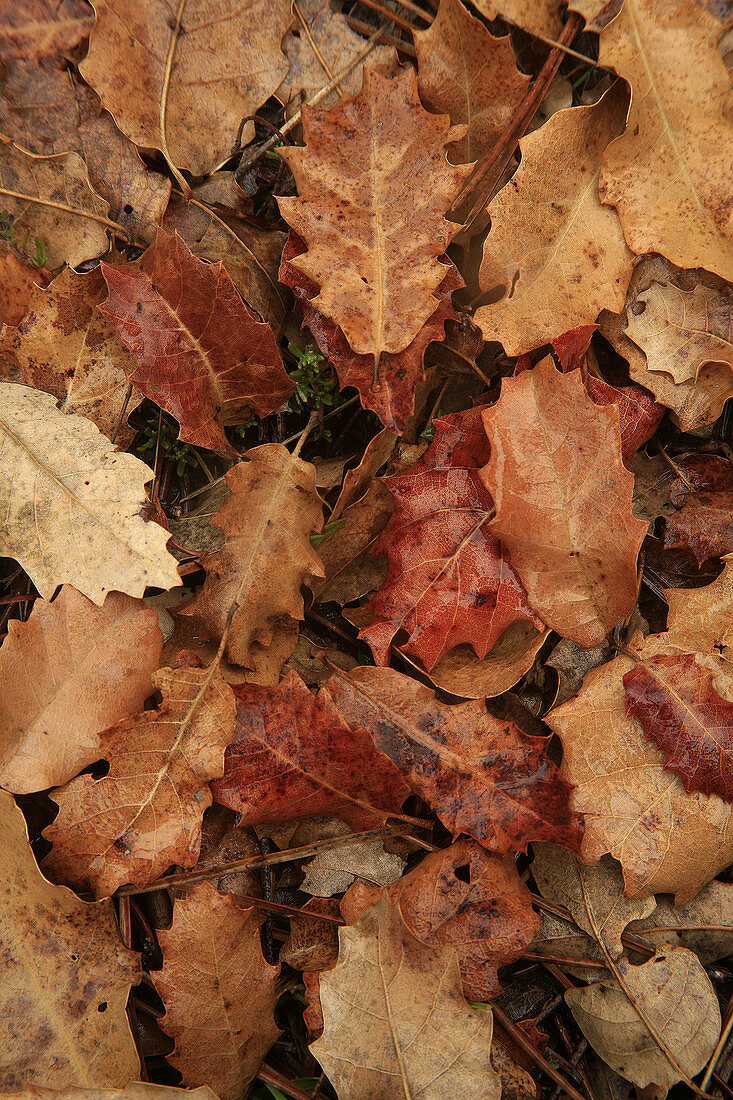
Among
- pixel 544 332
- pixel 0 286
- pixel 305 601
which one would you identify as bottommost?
pixel 305 601

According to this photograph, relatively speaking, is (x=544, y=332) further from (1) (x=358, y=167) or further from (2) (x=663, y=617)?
(2) (x=663, y=617)

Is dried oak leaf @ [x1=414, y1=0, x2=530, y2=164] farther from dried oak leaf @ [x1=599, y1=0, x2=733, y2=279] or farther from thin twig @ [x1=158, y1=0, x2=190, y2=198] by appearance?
thin twig @ [x1=158, y1=0, x2=190, y2=198]

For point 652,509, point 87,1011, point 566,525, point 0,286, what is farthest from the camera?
point 652,509

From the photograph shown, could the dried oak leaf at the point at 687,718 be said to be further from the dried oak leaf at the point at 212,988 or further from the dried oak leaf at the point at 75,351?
the dried oak leaf at the point at 75,351

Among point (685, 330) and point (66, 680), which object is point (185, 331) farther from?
point (685, 330)

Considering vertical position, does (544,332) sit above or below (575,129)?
below

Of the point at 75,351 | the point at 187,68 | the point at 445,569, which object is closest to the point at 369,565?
the point at 445,569

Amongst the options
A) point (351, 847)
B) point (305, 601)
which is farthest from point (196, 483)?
point (351, 847)
